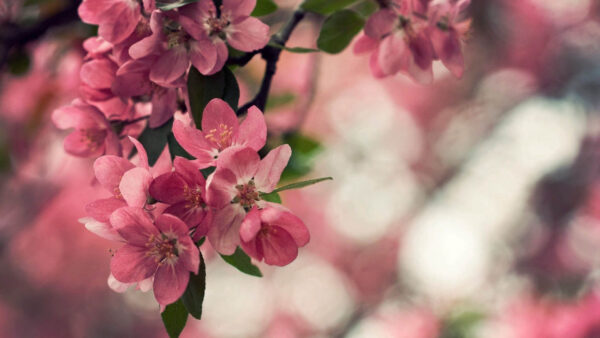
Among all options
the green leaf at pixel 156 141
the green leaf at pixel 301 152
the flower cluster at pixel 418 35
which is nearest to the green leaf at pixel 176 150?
the green leaf at pixel 156 141

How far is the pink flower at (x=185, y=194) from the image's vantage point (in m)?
0.39

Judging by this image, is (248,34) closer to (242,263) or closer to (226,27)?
(226,27)

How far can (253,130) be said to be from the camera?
0.41 meters

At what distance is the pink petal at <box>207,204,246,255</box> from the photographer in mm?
380

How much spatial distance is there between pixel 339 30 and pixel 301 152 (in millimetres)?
455

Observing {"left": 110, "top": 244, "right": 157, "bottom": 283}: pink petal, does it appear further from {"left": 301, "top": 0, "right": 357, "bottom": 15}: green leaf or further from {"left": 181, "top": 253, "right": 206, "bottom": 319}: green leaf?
{"left": 301, "top": 0, "right": 357, "bottom": 15}: green leaf

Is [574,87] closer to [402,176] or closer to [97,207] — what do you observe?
[402,176]

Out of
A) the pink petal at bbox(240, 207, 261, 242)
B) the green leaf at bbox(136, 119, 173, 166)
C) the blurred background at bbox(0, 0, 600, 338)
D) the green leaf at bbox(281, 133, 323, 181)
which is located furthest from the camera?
the blurred background at bbox(0, 0, 600, 338)

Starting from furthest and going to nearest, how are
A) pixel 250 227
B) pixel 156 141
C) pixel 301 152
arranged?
pixel 301 152, pixel 156 141, pixel 250 227

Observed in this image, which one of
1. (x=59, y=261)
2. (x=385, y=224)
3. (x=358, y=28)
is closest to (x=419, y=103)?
(x=385, y=224)

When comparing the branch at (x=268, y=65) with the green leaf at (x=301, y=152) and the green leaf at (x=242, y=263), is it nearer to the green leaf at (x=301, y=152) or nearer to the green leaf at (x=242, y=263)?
the green leaf at (x=242, y=263)

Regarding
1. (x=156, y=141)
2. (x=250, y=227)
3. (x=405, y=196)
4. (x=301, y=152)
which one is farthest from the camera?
(x=405, y=196)

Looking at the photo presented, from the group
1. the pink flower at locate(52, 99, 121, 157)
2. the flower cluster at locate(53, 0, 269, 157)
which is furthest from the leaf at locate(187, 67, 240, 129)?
the pink flower at locate(52, 99, 121, 157)

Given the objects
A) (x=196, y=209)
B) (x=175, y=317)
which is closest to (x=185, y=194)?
(x=196, y=209)
